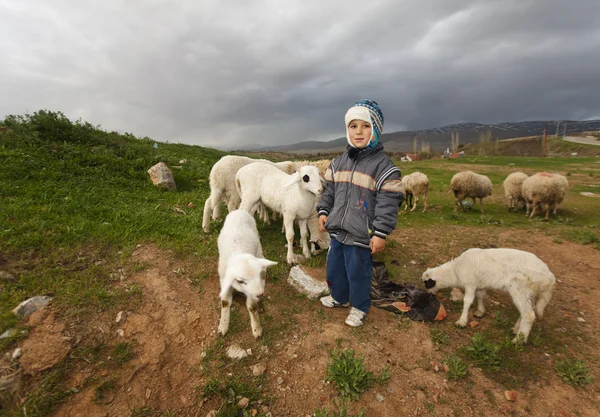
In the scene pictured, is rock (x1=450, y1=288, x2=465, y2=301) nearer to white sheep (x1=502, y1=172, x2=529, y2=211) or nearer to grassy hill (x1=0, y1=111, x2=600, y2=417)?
grassy hill (x1=0, y1=111, x2=600, y2=417)

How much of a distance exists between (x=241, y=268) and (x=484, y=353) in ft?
11.4

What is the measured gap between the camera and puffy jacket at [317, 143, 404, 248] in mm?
3389

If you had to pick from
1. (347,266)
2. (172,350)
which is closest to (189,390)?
(172,350)

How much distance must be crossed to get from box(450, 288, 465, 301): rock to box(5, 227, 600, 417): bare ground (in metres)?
0.24

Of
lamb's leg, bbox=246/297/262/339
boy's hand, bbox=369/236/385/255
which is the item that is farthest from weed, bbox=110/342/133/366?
boy's hand, bbox=369/236/385/255

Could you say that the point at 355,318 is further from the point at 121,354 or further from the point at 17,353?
the point at 17,353

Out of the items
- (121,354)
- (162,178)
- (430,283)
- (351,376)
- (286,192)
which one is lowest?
(430,283)

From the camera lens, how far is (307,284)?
4809 mm

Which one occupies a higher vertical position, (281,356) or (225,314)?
(225,314)

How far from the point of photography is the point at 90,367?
296 cm

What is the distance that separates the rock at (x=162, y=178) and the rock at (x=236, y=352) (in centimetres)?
733

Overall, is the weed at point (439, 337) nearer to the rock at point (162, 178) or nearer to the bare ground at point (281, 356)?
the bare ground at point (281, 356)

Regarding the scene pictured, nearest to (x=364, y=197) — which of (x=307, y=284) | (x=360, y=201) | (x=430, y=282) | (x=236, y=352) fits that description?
(x=360, y=201)

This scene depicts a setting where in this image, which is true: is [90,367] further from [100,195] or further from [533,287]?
[533,287]
